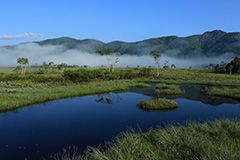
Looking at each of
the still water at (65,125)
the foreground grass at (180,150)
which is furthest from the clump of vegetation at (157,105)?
the foreground grass at (180,150)

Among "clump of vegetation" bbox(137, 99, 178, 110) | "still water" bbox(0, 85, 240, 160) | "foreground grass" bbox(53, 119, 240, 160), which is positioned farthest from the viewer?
"clump of vegetation" bbox(137, 99, 178, 110)

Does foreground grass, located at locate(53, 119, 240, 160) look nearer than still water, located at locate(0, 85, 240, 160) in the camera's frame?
Yes

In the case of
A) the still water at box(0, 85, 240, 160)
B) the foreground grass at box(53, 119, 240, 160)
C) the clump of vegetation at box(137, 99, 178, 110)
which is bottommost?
the still water at box(0, 85, 240, 160)

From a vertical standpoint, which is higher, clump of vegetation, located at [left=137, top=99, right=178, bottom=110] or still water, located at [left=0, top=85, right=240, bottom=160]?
clump of vegetation, located at [left=137, top=99, right=178, bottom=110]

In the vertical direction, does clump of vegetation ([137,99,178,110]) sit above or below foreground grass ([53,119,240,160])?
below

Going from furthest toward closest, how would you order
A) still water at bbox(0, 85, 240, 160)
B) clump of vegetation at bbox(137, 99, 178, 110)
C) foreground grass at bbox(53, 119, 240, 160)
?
clump of vegetation at bbox(137, 99, 178, 110) < still water at bbox(0, 85, 240, 160) < foreground grass at bbox(53, 119, 240, 160)

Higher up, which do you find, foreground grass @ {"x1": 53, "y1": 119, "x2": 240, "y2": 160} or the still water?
foreground grass @ {"x1": 53, "y1": 119, "x2": 240, "y2": 160}

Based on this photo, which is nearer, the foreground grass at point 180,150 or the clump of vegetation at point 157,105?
the foreground grass at point 180,150

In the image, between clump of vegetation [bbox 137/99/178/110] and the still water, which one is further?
clump of vegetation [bbox 137/99/178/110]

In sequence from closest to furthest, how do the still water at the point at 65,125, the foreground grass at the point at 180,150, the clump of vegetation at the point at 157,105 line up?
the foreground grass at the point at 180,150 → the still water at the point at 65,125 → the clump of vegetation at the point at 157,105

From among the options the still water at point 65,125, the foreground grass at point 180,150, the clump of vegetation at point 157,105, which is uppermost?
the foreground grass at point 180,150

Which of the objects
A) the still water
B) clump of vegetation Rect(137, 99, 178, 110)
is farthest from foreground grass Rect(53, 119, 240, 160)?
clump of vegetation Rect(137, 99, 178, 110)

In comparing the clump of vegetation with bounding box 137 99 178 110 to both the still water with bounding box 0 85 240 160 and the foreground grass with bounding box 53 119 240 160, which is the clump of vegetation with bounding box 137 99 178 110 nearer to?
the still water with bounding box 0 85 240 160

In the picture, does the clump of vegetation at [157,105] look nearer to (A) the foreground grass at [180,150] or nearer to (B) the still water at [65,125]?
(B) the still water at [65,125]
